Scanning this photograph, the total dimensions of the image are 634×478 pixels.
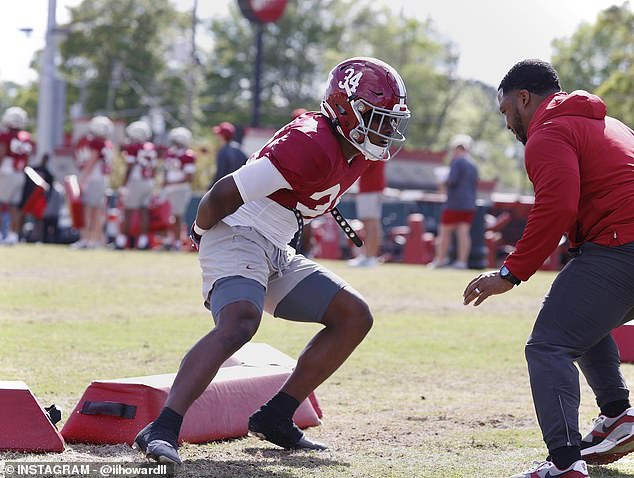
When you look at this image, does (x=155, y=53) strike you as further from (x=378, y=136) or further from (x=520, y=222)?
(x=378, y=136)

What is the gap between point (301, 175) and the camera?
4.81 metres

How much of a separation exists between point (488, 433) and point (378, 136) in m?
1.71

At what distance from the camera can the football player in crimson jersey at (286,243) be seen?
4.73 m

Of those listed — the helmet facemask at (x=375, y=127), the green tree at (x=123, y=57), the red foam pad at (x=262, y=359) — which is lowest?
the red foam pad at (x=262, y=359)

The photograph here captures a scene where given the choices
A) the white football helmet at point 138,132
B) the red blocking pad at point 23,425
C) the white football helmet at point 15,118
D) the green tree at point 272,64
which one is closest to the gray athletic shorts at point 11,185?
the white football helmet at point 15,118

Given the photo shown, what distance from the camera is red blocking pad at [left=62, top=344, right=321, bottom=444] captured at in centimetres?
510

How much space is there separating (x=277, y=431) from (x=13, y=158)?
1579 cm

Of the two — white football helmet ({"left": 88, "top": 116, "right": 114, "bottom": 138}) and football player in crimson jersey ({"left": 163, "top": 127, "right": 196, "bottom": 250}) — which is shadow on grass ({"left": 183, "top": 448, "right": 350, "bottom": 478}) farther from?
football player in crimson jersey ({"left": 163, "top": 127, "right": 196, "bottom": 250})

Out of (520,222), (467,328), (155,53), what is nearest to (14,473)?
(467,328)

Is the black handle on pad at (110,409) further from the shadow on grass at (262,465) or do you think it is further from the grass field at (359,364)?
the shadow on grass at (262,465)

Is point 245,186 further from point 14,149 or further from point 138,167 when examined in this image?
point 138,167

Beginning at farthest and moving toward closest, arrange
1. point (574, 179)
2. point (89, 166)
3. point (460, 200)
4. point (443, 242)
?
point (89, 166)
point (443, 242)
point (460, 200)
point (574, 179)

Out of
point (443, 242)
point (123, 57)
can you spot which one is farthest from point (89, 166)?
point (123, 57)

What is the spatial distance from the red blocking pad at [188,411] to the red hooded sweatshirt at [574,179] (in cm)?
168
